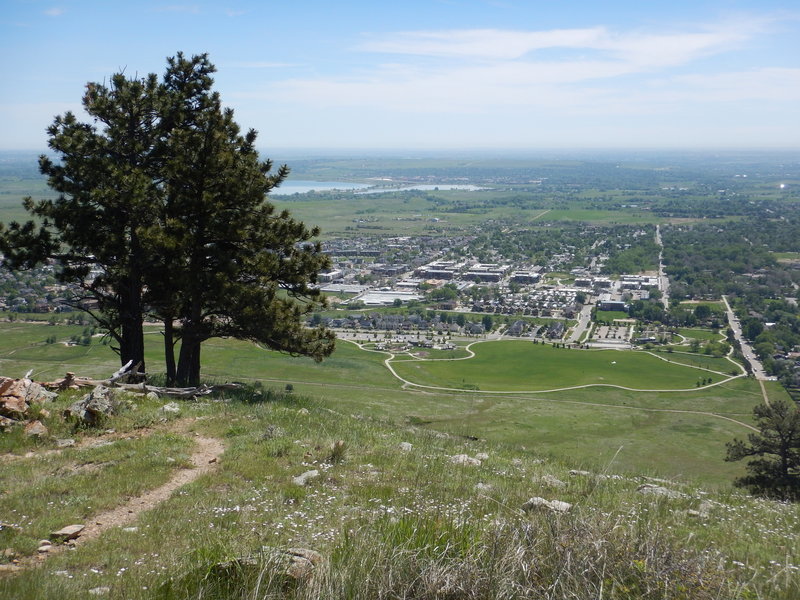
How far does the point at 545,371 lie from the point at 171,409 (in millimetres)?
52025

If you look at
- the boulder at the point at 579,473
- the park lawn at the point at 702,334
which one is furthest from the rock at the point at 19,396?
the park lawn at the point at 702,334

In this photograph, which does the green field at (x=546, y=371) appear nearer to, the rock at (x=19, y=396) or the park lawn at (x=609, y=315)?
the park lawn at (x=609, y=315)

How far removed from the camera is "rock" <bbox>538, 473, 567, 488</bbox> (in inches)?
375

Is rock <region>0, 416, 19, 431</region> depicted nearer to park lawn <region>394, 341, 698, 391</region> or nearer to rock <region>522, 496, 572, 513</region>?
rock <region>522, 496, 572, 513</region>

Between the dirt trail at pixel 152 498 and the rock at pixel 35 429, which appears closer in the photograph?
the dirt trail at pixel 152 498

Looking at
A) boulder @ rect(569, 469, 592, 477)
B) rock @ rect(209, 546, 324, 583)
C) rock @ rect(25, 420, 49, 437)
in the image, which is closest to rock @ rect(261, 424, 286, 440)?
rock @ rect(25, 420, 49, 437)

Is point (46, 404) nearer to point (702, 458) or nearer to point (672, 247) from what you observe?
point (702, 458)

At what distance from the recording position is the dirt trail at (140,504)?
6227mm

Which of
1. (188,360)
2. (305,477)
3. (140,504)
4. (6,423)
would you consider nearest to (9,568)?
(140,504)

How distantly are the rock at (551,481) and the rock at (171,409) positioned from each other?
762 centimetres

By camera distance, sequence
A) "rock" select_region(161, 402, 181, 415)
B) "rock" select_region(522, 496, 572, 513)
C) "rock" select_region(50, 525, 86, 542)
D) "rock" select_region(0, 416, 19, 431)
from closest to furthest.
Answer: "rock" select_region(50, 525, 86, 542) < "rock" select_region(522, 496, 572, 513) < "rock" select_region(0, 416, 19, 431) < "rock" select_region(161, 402, 181, 415)

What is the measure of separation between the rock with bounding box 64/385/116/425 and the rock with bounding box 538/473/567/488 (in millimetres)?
8324

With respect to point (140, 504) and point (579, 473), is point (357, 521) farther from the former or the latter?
point (579, 473)

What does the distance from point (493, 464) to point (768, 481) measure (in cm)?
1605
